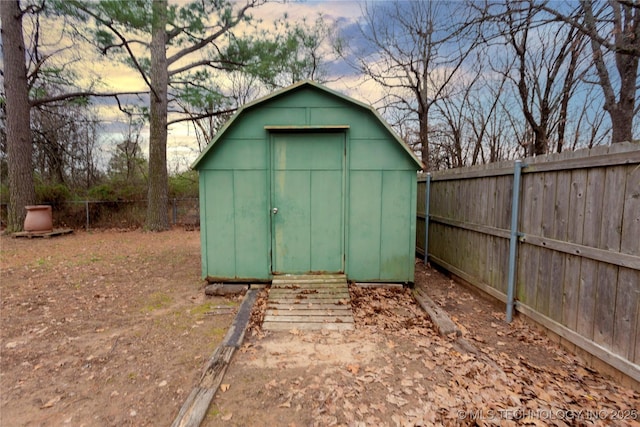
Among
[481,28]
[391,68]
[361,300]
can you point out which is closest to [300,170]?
[361,300]

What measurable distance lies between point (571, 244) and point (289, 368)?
293 cm

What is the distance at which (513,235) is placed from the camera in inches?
147

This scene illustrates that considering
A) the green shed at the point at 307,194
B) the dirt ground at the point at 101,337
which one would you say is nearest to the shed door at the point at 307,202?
the green shed at the point at 307,194

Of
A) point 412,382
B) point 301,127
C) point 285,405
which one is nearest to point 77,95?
point 301,127

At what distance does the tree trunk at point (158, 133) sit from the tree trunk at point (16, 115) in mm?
3511

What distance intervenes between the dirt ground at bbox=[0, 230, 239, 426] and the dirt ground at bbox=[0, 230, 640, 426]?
0.01 meters

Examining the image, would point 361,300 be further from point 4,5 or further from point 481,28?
point 4,5

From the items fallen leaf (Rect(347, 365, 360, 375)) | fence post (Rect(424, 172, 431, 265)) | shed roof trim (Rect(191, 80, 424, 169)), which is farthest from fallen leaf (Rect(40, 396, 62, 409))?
fence post (Rect(424, 172, 431, 265))

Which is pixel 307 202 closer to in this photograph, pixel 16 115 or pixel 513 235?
pixel 513 235

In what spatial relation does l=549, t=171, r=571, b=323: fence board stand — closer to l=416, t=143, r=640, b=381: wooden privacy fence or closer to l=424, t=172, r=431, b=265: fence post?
A: l=416, t=143, r=640, b=381: wooden privacy fence

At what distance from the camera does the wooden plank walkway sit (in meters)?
3.65

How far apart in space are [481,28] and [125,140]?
1592cm

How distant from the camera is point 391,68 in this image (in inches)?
444

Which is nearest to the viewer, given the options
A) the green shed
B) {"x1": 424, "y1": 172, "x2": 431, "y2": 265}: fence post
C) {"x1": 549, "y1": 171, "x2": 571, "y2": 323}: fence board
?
{"x1": 549, "y1": 171, "x2": 571, "y2": 323}: fence board
